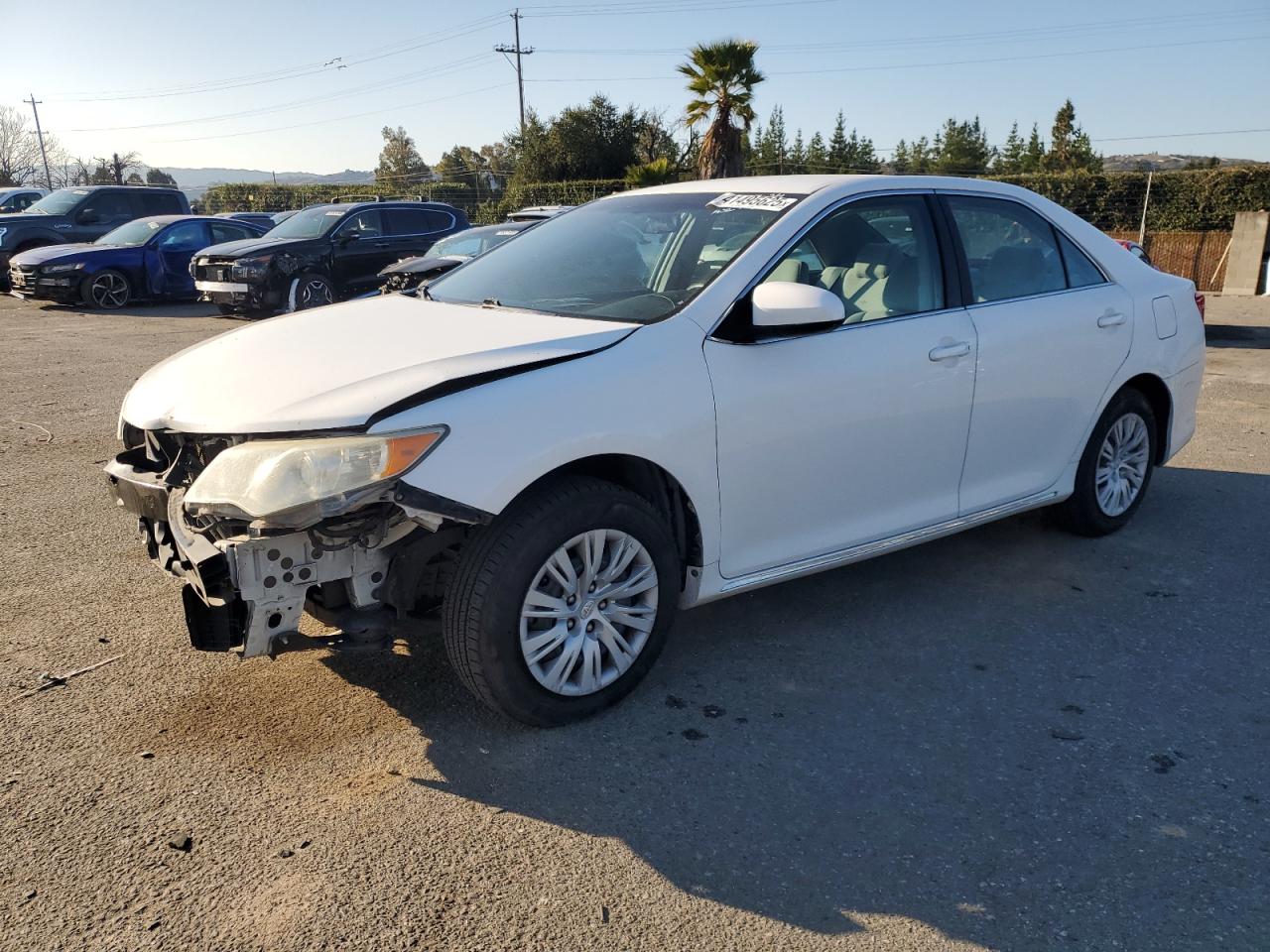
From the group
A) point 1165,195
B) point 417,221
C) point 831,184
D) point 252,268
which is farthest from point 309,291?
point 1165,195

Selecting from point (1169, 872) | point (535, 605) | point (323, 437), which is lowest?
point (1169, 872)

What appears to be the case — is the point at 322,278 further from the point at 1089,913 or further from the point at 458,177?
the point at 458,177

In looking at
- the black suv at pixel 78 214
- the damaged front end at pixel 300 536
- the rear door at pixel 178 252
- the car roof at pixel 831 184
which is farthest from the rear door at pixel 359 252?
the damaged front end at pixel 300 536

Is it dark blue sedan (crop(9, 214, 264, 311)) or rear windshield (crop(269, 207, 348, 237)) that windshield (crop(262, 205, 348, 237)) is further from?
dark blue sedan (crop(9, 214, 264, 311))

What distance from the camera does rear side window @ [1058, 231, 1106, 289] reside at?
483 cm

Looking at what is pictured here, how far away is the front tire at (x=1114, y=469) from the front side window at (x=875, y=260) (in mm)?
1367

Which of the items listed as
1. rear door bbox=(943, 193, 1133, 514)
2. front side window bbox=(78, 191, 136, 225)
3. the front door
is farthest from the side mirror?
front side window bbox=(78, 191, 136, 225)

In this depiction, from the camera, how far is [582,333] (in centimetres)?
338

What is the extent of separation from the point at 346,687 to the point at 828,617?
191cm

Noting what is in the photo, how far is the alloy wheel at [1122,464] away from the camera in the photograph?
16.6ft

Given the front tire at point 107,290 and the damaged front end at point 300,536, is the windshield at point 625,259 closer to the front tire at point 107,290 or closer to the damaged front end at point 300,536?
the damaged front end at point 300,536

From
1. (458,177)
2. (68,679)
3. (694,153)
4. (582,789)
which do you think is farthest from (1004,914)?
(458,177)

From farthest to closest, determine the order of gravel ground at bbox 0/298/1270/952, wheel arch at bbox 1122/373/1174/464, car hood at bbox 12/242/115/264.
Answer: car hood at bbox 12/242/115/264 → wheel arch at bbox 1122/373/1174/464 → gravel ground at bbox 0/298/1270/952

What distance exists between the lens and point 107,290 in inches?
654
